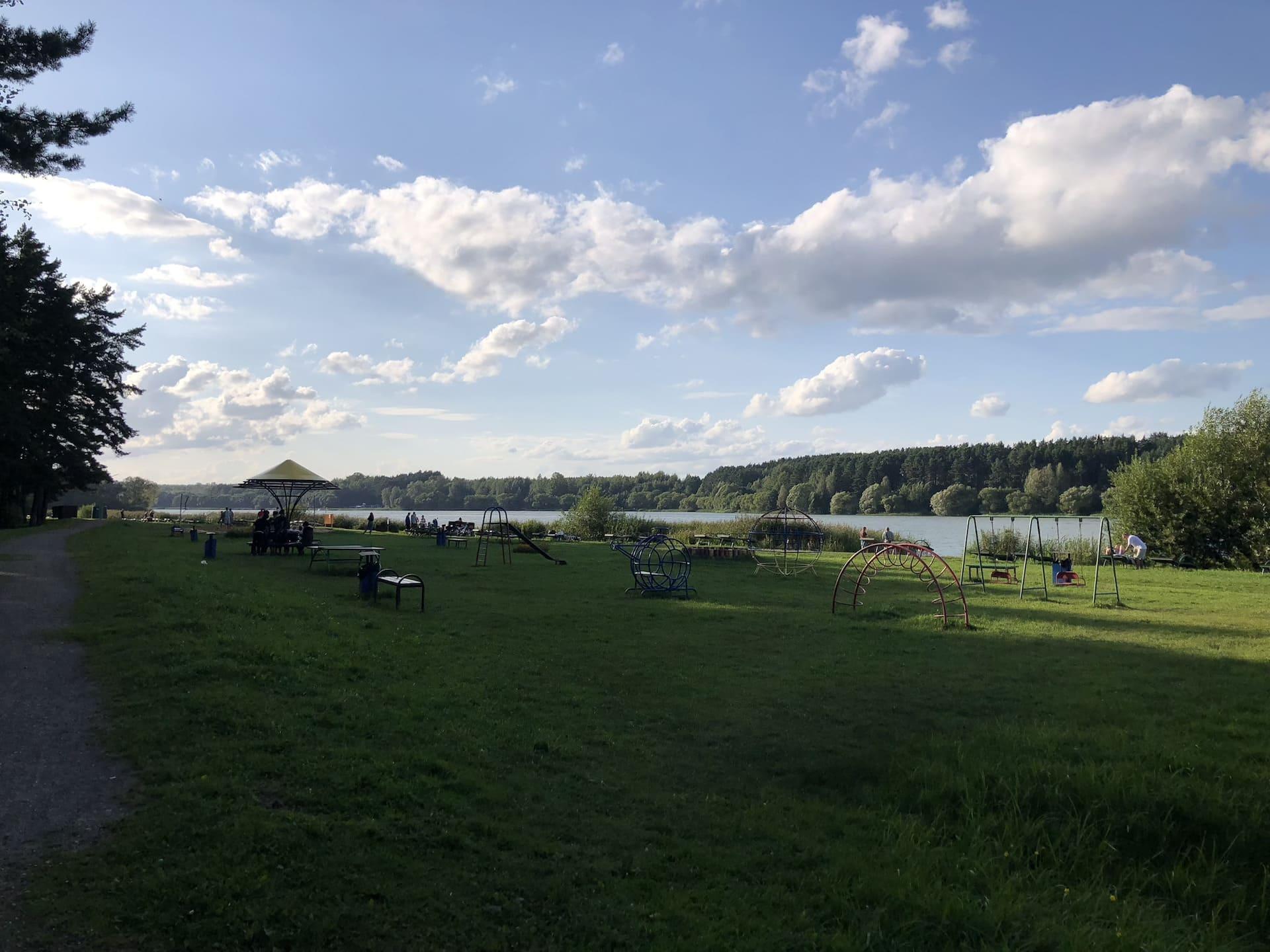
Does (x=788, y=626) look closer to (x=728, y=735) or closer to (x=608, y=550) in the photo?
(x=728, y=735)

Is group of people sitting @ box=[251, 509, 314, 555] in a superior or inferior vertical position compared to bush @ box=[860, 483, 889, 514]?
inferior

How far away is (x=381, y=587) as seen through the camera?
14375 mm

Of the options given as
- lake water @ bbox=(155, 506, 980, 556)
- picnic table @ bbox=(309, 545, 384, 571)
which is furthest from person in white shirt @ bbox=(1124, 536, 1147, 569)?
picnic table @ bbox=(309, 545, 384, 571)

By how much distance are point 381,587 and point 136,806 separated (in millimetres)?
10231

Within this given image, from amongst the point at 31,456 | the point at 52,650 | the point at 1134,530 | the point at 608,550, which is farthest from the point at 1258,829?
the point at 31,456

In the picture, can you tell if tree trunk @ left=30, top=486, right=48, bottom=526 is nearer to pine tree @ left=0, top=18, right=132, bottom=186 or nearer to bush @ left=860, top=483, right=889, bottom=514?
pine tree @ left=0, top=18, right=132, bottom=186

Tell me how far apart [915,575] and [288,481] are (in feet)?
60.9

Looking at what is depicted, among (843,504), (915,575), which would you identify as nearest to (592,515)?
(915,575)

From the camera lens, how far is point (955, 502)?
61.8m

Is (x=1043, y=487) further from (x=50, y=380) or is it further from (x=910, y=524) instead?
(x=50, y=380)

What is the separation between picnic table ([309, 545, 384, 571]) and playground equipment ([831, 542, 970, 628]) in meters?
10.5

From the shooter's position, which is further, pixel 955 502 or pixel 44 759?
pixel 955 502

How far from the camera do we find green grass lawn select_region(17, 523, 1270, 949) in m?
3.61

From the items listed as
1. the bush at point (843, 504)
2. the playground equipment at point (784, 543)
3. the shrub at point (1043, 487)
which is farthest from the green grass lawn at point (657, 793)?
the bush at point (843, 504)
